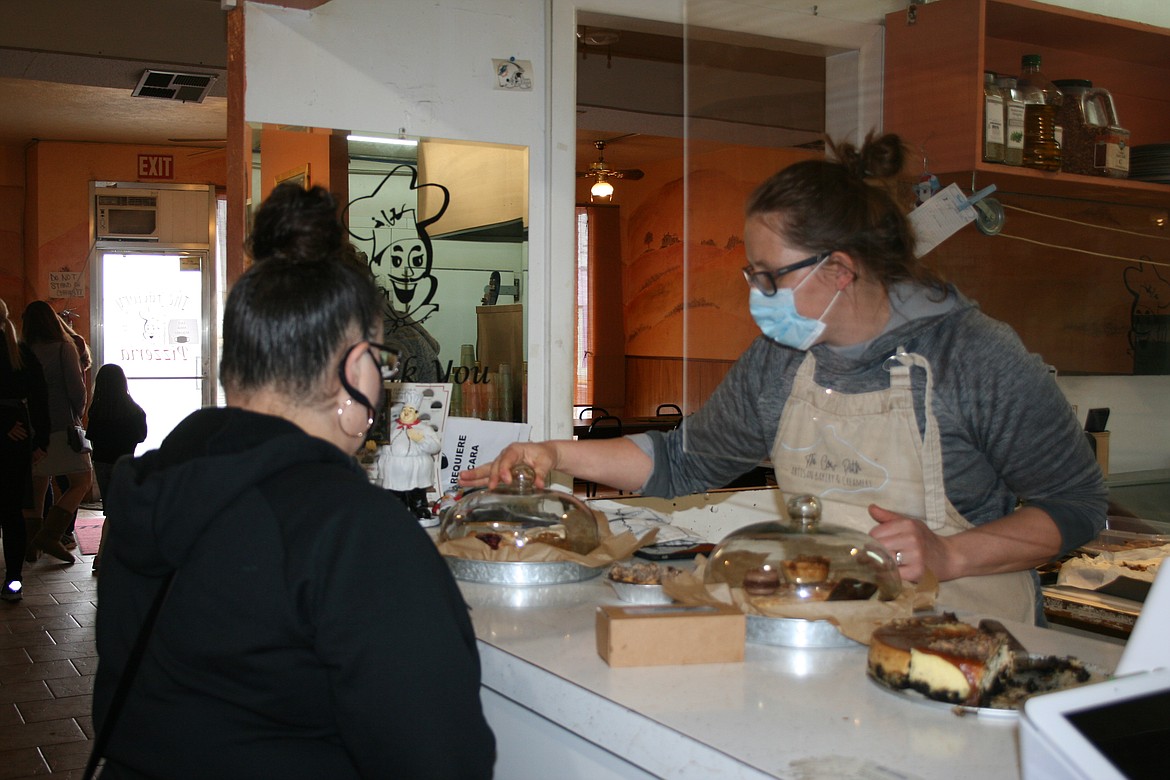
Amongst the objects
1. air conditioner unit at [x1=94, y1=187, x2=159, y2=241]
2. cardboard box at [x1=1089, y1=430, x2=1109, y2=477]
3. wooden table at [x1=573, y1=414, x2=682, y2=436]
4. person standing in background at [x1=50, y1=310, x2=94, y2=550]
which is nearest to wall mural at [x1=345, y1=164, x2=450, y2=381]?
cardboard box at [x1=1089, y1=430, x2=1109, y2=477]

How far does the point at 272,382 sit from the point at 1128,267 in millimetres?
3149

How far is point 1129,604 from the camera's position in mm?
2531

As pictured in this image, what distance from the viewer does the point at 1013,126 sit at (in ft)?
10.5

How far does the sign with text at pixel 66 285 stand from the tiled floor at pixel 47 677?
383 cm

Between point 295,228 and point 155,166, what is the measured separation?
957 centimetres

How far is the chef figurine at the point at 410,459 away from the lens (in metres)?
2.78

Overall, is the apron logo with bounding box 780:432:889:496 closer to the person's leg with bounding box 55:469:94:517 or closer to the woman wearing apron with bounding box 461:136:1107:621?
the woman wearing apron with bounding box 461:136:1107:621

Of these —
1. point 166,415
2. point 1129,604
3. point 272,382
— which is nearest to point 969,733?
point 272,382

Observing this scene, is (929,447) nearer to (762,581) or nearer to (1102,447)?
(762,581)

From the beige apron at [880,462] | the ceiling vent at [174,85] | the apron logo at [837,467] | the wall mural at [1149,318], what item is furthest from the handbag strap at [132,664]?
the ceiling vent at [174,85]

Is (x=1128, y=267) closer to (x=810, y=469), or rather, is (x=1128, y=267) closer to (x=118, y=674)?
(x=810, y=469)

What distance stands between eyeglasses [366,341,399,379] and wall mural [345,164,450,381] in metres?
1.81

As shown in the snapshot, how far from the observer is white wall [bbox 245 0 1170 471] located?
3.00 m

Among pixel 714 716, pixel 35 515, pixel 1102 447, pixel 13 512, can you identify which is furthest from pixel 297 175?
pixel 35 515
